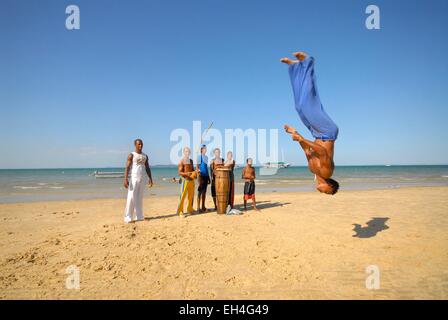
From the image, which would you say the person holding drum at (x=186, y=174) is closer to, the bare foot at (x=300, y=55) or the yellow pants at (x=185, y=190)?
the yellow pants at (x=185, y=190)

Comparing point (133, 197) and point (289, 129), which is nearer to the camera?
point (289, 129)

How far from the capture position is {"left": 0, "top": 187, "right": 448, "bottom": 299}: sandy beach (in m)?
3.74

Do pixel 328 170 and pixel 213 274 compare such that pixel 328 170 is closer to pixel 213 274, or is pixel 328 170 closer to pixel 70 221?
pixel 213 274

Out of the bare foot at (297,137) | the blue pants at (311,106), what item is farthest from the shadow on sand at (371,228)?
the bare foot at (297,137)

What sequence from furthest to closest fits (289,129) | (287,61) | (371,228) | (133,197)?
(133,197) → (371,228) → (287,61) → (289,129)

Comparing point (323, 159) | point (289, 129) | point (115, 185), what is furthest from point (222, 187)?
point (115, 185)

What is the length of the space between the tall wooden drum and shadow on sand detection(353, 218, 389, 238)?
3913 millimetres

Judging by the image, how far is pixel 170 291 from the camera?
12.2 feet

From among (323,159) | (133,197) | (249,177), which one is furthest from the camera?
(249,177)

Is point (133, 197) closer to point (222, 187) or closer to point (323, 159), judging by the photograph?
point (222, 187)

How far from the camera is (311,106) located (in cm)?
461

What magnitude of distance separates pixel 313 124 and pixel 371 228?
13.7 ft
